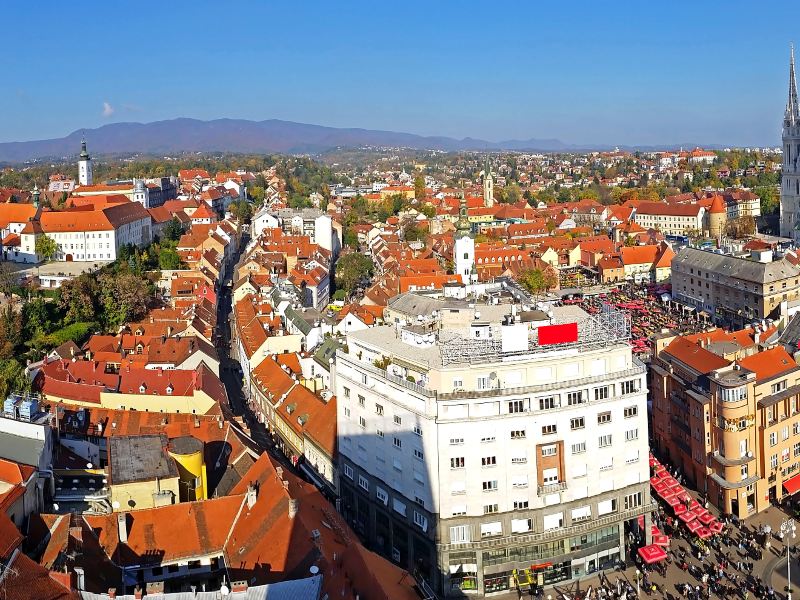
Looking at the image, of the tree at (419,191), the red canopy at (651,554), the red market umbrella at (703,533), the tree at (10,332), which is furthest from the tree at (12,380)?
the tree at (419,191)

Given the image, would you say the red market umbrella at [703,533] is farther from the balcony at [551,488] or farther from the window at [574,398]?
the window at [574,398]

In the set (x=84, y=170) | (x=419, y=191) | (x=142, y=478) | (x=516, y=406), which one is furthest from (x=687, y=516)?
(x=419, y=191)

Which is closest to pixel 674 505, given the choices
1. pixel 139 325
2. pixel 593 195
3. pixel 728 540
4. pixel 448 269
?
pixel 728 540

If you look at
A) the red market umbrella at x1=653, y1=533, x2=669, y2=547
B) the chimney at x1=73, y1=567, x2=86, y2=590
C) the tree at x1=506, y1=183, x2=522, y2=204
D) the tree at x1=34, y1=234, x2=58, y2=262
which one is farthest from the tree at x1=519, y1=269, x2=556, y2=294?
the tree at x1=506, y1=183, x2=522, y2=204

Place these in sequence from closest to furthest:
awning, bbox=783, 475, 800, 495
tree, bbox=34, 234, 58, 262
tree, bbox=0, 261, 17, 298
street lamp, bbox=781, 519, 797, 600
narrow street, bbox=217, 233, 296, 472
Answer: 1. street lamp, bbox=781, 519, 797, 600
2. awning, bbox=783, 475, 800, 495
3. narrow street, bbox=217, 233, 296, 472
4. tree, bbox=0, 261, 17, 298
5. tree, bbox=34, 234, 58, 262

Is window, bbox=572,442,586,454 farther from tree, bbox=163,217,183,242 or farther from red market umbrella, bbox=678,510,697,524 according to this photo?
tree, bbox=163,217,183,242

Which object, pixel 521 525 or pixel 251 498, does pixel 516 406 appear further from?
pixel 251 498
